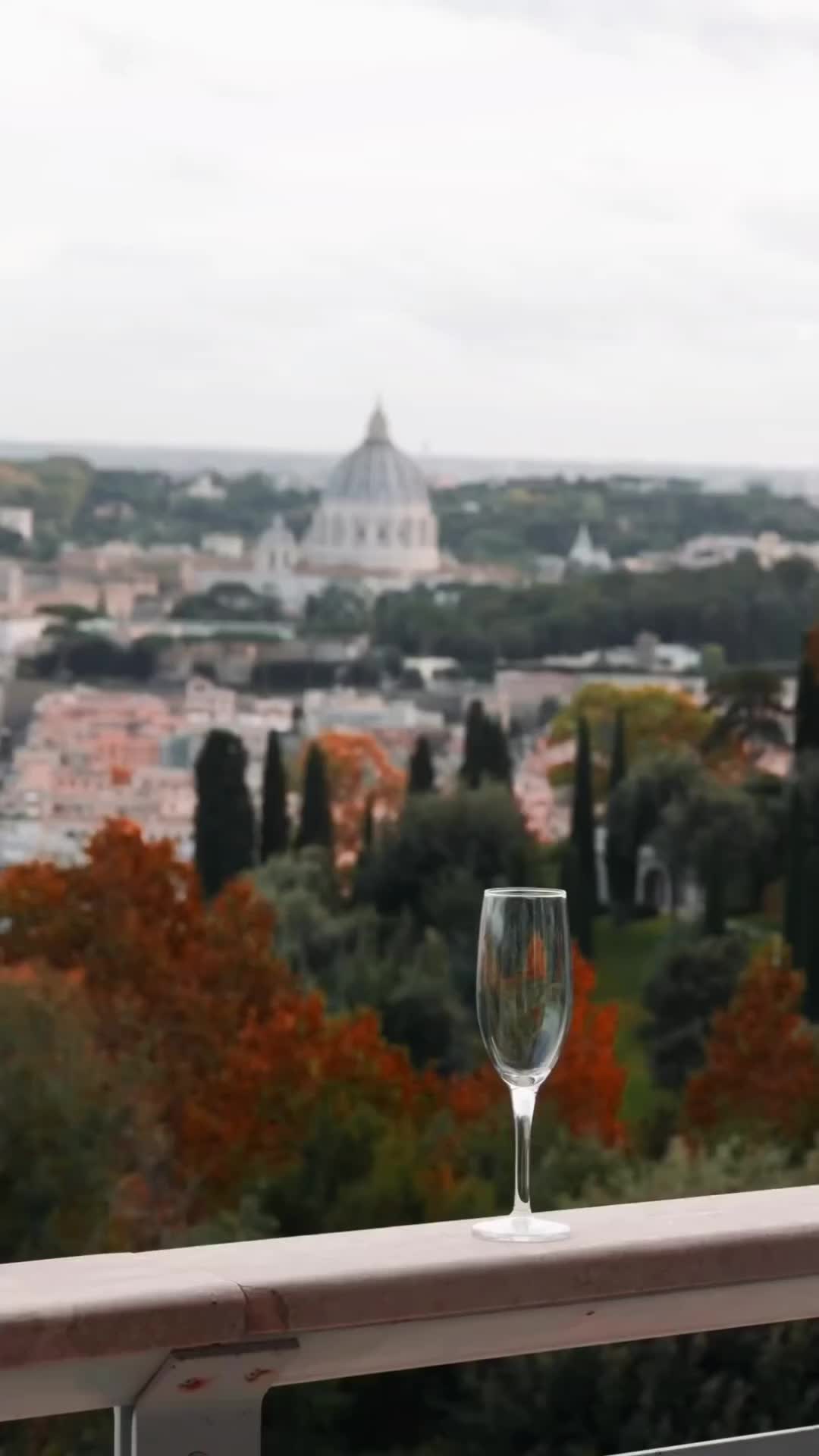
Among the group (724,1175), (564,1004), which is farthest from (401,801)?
(564,1004)

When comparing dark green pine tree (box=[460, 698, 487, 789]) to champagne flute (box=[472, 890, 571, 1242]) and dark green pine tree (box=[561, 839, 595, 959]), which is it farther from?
champagne flute (box=[472, 890, 571, 1242])

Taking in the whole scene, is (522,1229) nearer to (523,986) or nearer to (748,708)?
(523,986)

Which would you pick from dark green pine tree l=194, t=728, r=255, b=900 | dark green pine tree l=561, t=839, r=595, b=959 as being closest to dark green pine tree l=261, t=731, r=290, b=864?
dark green pine tree l=194, t=728, r=255, b=900

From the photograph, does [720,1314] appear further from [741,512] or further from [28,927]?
[741,512]

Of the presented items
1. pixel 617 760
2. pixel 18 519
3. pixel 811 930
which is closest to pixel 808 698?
pixel 617 760

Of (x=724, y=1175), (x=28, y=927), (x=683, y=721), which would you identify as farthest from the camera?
(x=683, y=721)

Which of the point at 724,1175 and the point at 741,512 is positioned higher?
the point at 741,512

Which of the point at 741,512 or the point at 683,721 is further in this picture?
the point at 741,512
